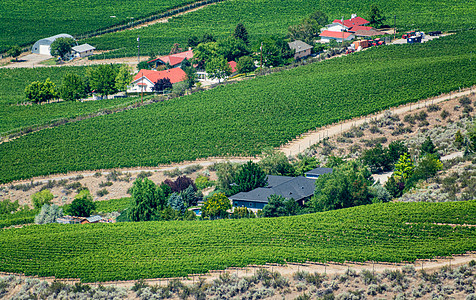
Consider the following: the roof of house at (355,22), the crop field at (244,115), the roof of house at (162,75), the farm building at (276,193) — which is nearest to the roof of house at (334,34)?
the roof of house at (355,22)

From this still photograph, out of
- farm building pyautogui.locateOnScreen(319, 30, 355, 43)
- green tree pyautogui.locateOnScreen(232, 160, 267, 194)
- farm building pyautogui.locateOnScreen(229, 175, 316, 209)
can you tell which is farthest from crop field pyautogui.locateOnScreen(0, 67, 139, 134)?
farm building pyautogui.locateOnScreen(229, 175, 316, 209)

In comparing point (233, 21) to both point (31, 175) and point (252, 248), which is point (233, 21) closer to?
point (31, 175)

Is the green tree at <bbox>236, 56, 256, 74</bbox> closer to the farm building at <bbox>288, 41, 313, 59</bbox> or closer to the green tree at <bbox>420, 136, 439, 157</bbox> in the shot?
the farm building at <bbox>288, 41, 313, 59</bbox>

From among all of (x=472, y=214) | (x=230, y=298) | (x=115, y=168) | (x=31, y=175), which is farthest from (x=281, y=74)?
(x=230, y=298)

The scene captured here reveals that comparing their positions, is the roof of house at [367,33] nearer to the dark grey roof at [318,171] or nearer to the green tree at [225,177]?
the dark grey roof at [318,171]

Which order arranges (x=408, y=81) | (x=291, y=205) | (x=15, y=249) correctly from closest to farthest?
(x=15, y=249) → (x=291, y=205) → (x=408, y=81)

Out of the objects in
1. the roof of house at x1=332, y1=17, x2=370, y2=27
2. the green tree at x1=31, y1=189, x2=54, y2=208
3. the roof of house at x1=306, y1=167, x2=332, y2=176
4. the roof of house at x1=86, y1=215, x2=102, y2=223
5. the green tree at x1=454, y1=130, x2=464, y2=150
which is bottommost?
the green tree at x1=31, y1=189, x2=54, y2=208

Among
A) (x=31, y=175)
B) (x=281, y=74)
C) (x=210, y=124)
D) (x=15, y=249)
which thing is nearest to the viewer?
(x=15, y=249)
